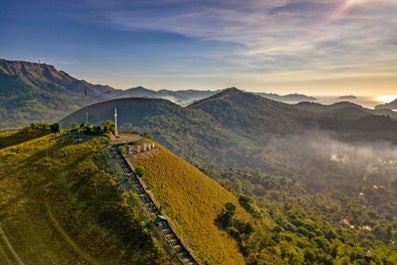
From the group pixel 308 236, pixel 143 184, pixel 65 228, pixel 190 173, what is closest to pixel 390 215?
pixel 308 236

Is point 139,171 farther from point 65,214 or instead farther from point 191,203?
point 65,214

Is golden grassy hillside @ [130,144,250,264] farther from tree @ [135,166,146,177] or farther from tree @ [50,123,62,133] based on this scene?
tree @ [50,123,62,133]

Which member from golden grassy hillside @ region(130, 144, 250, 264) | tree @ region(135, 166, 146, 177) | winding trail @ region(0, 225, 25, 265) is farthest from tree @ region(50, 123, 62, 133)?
winding trail @ region(0, 225, 25, 265)

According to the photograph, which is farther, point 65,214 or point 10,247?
point 65,214

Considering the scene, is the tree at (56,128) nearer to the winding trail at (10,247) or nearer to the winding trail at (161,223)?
the winding trail at (161,223)

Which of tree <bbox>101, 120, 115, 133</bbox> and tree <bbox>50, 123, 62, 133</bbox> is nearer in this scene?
tree <bbox>101, 120, 115, 133</bbox>

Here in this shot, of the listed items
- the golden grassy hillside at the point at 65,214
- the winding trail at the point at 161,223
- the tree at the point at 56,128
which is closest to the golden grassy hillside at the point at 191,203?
the winding trail at the point at 161,223

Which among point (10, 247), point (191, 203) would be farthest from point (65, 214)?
point (191, 203)
